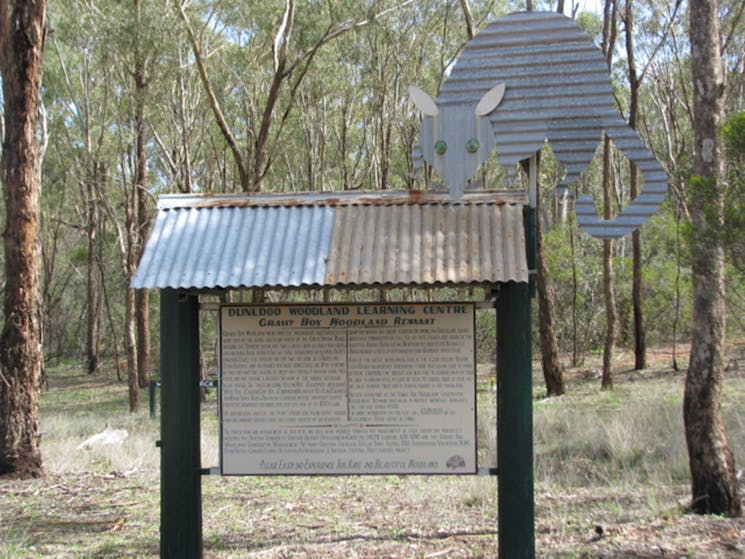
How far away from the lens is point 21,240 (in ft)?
31.0

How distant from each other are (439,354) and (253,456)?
1.40 meters

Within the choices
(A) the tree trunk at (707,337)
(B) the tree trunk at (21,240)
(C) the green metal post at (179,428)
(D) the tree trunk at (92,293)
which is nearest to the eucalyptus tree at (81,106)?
(D) the tree trunk at (92,293)

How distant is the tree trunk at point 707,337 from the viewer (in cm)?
684

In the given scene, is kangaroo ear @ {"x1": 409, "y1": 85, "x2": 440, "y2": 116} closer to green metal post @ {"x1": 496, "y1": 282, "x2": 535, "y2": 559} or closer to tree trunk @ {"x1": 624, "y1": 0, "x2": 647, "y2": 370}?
green metal post @ {"x1": 496, "y1": 282, "x2": 535, "y2": 559}

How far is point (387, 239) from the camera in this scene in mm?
5211

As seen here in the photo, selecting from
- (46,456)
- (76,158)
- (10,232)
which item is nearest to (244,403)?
(10,232)

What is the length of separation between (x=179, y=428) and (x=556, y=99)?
3.25 metres

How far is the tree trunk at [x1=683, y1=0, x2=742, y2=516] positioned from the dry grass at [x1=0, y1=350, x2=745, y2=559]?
1.08 feet

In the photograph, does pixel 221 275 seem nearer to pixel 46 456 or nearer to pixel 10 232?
pixel 10 232

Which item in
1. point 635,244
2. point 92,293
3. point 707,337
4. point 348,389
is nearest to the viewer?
point 348,389

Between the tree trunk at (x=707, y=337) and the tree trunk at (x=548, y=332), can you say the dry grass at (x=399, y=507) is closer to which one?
the tree trunk at (x=707, y=337)

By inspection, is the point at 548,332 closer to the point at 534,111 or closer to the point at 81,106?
the point at 534,111

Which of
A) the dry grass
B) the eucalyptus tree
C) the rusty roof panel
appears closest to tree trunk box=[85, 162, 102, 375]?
the eucalyptus tree

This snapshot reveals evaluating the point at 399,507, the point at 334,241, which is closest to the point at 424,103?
the point at 334,241
